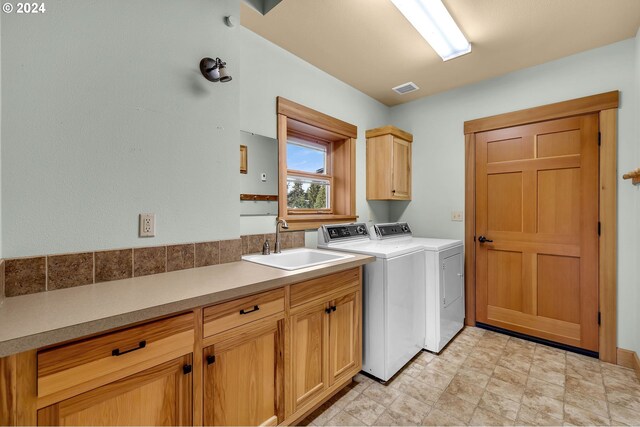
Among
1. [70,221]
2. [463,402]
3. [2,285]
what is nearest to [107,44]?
[70,221]

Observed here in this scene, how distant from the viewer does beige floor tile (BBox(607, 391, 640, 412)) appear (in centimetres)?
171

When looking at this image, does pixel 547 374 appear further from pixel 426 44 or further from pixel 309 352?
pixel 426 44

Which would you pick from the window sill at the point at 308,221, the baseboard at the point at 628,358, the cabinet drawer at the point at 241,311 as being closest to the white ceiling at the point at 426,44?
the window sill at the point at 308,221

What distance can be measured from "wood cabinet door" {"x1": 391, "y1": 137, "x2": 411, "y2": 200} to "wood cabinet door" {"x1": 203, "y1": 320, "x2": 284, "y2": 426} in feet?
6.89

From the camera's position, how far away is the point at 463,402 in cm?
177

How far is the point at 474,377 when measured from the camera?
203cm

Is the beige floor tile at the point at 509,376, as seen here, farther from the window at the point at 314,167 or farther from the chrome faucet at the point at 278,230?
the chrome faucet at the point at 278,230

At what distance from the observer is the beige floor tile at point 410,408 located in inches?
65.0

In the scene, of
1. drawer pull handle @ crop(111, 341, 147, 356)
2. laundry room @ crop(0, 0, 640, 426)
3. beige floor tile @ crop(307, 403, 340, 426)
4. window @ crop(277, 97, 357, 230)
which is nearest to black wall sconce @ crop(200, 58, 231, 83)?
laundry room @ crop(0, 0, 640, 426)

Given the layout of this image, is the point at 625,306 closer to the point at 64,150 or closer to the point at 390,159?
the point at 390,159

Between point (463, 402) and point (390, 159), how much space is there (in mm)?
2143

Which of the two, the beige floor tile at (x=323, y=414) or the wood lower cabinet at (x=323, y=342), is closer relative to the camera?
the wood lower cabinet at (x=323, y=342)

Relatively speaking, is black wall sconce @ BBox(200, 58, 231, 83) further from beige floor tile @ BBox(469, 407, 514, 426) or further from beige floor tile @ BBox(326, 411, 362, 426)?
beige floor tile @ BBox(469, 407, 514, 426)

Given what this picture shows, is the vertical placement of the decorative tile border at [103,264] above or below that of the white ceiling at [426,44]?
below
